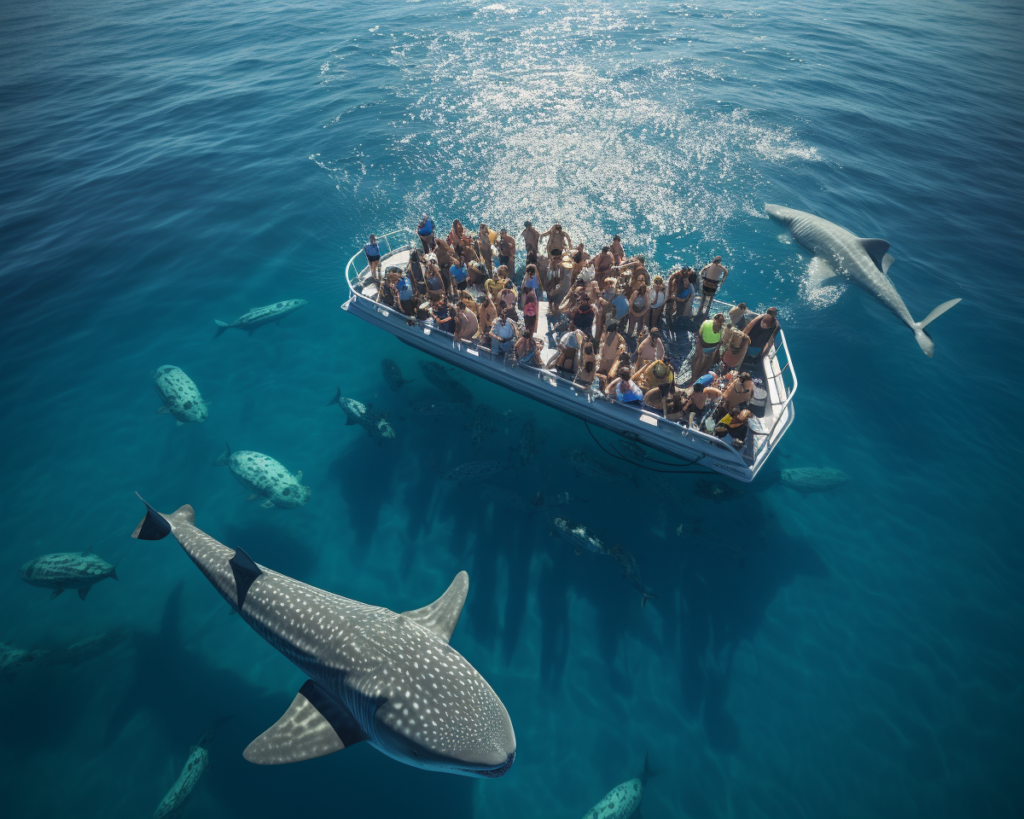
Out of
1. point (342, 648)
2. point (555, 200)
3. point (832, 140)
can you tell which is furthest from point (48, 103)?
point (832, 140)

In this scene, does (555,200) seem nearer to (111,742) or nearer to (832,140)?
(832,140)

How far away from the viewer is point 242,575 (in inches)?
361

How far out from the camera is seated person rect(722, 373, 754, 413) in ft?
37.9

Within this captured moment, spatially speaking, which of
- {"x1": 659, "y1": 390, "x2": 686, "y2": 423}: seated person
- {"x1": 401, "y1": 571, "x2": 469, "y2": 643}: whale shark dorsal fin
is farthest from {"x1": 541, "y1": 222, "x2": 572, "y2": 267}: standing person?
{"x1": 401, "y1": 571, "x2": 469, "y2": 643}: whale shark dorsal fin

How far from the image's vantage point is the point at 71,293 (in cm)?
2095

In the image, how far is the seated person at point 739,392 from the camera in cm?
1155

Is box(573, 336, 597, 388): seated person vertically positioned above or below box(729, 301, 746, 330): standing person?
below

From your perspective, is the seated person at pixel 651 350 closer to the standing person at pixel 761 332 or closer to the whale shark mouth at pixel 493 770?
the standing person at pixel 761 332

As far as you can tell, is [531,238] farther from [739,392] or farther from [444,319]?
[739,392]

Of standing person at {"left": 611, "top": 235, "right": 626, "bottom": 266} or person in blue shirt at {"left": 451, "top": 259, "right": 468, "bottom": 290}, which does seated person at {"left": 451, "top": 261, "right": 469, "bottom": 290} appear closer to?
person in blue shirt at {"left": 451, "top": 259, "right": 468, "bottom": 290}

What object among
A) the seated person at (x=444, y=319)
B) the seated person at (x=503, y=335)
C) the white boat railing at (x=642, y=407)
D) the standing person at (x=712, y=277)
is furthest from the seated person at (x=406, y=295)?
the standing person at (x=712, y=277)

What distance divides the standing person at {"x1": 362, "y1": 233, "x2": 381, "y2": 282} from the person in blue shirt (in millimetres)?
2912

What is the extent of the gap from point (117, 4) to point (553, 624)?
3693 inches

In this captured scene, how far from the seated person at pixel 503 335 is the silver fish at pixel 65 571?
12.5 meters
